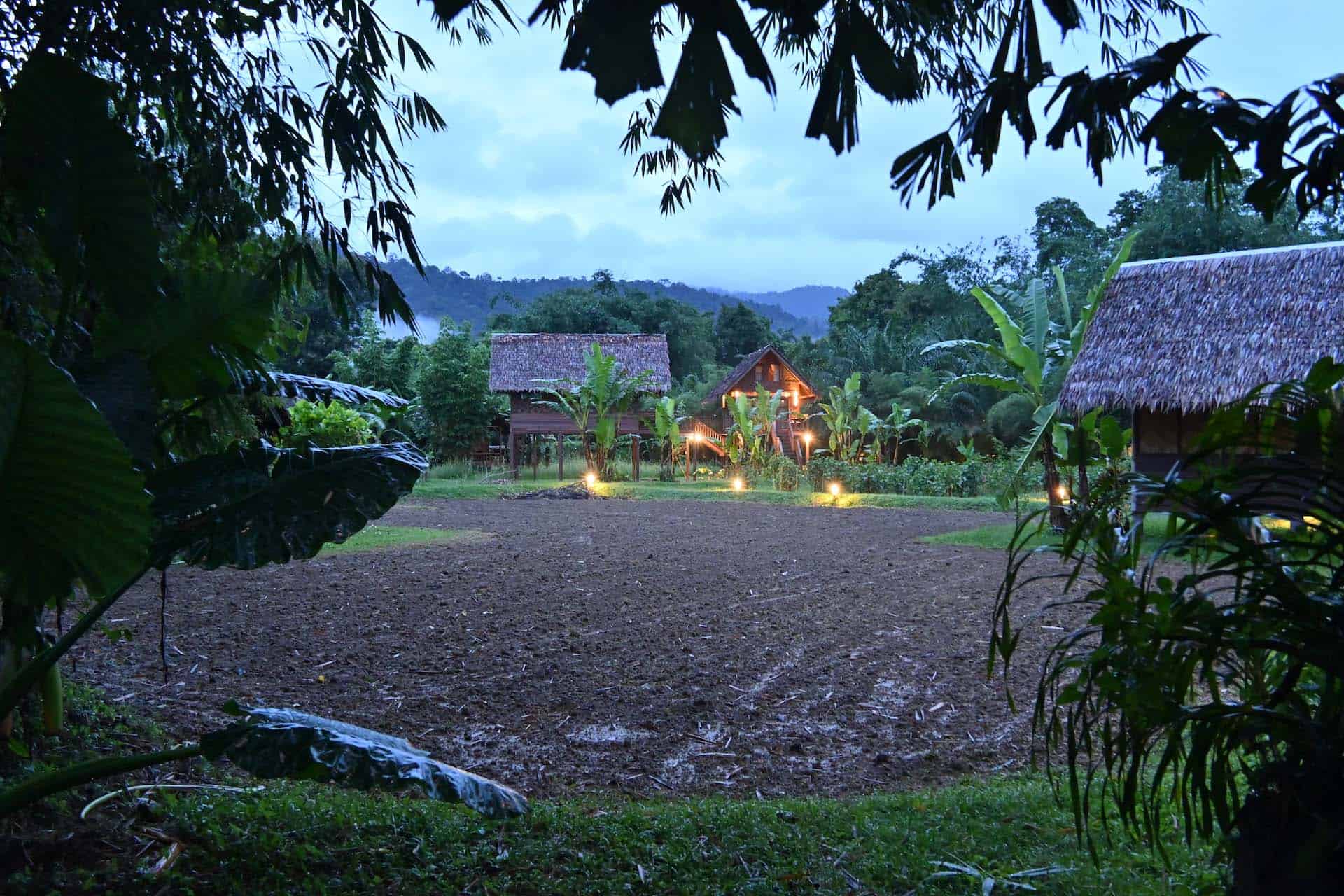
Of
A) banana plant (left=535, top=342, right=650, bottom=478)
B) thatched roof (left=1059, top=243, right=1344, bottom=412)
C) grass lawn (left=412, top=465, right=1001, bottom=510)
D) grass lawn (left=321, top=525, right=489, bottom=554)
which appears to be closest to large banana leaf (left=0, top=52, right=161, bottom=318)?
grass lawn (left=321, top=525, right=489, bottom=554)

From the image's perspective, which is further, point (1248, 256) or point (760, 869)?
point (1248, 256)

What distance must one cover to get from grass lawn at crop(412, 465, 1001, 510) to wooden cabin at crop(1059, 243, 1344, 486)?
4.26 meters

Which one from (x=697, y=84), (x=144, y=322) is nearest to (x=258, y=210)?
(x=144, y=322)

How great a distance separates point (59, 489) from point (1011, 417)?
74.8ft

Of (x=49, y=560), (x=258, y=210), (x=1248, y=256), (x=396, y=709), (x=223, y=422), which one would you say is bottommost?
(x=396, y=709)

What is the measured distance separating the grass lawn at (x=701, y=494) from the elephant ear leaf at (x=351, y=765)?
14631 mm

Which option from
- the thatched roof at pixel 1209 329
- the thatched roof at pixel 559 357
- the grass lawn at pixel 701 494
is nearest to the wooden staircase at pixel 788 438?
the grass lawn at pixel 701 494

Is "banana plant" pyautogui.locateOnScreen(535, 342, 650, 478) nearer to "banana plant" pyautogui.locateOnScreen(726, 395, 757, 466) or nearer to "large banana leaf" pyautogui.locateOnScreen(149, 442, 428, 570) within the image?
"banana plant" pyautogui.locateOnScreen(726, 395, 757, 466)

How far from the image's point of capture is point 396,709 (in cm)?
432

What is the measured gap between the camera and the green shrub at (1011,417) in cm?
2162

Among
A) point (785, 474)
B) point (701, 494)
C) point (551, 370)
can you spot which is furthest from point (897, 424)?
point (551, 370)

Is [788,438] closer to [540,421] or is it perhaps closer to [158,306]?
[540,421]

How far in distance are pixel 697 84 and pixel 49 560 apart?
1615mm

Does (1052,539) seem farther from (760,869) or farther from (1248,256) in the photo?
(760,869)
